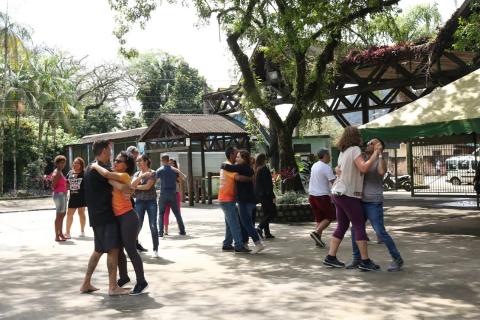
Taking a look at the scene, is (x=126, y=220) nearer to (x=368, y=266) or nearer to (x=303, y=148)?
(x=368, y=266)

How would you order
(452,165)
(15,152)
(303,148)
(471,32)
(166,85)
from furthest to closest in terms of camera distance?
(166,85) → (15,152) → (303,148) → (452,165) → (471,32)

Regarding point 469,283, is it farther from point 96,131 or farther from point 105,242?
point 96,131

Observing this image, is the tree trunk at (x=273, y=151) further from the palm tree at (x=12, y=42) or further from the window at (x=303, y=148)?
the palm tree at (x=12, y=42)

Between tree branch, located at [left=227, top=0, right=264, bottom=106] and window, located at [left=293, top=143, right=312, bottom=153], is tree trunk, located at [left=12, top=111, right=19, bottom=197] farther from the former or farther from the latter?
tree branch, located at [left=227, top=0, right=264, bottom=106]

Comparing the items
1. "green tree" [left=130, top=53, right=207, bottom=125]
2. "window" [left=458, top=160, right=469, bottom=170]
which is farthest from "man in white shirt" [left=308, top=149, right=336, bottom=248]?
"green tree" [left=130, top=53, right=207, bottom=125]

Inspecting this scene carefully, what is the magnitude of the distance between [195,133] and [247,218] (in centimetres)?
1295

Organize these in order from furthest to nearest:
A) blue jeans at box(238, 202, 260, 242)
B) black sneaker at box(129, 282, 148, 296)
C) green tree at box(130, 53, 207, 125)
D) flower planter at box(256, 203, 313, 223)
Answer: green tree at box(130, 53, 207, 125) < flower planter at box(256, 203, 313, 223) < blue jeans at box(238, 202, 260, 242) < black sneaker at box(129, 282, 148, 296)

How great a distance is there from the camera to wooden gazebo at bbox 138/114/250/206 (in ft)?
71.9

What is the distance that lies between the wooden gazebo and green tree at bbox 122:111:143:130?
28.9m

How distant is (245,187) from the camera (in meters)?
9.03

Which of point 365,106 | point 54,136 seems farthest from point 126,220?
point 54,136

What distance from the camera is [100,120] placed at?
52.7 metres

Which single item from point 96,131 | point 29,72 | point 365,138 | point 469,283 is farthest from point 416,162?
point 96,131

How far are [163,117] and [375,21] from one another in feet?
35.7
